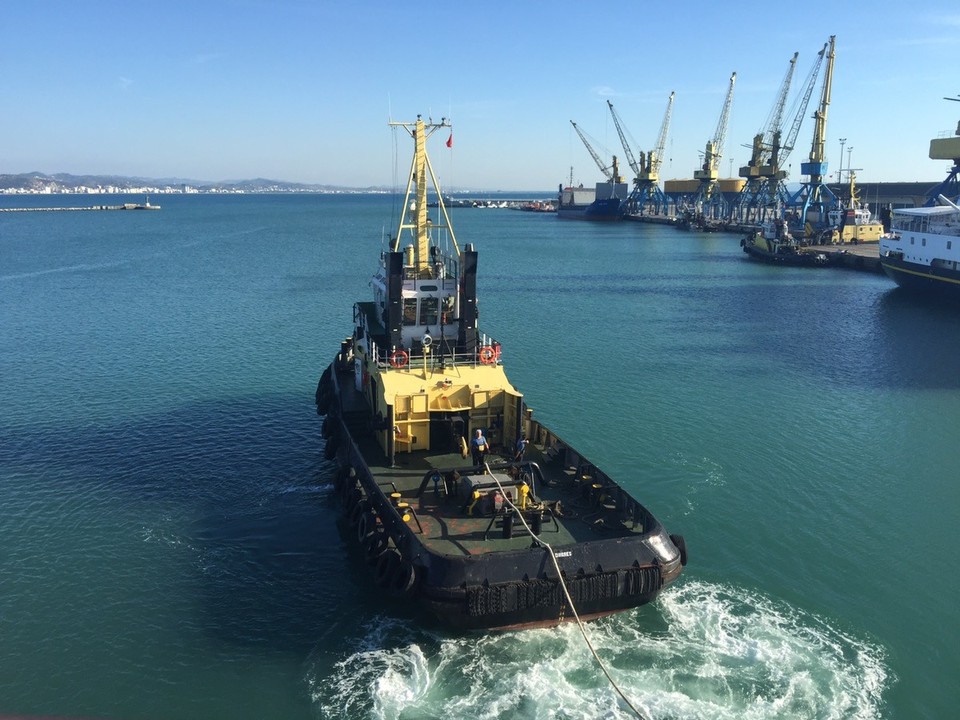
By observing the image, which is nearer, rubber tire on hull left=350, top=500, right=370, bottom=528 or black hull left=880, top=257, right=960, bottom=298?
rubber tire on hull left=350, top=500, right=370, bottom=528

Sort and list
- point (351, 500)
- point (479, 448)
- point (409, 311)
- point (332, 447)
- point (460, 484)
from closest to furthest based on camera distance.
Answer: point (460, 484), point (479, 448), point (351, 500), point (409, 311), point (332, 447)

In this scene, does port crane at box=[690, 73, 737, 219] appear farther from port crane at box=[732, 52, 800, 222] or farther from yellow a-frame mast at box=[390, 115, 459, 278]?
yellow a-frame mast at box=[390, 115, 459, 278]

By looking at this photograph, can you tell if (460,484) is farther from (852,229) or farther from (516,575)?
(852,229)

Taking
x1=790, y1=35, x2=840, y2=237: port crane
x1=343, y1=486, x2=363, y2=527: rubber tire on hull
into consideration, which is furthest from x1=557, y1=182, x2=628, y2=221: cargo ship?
x1=343, y1=486, x2=363, y2=527: rubber tire on hull

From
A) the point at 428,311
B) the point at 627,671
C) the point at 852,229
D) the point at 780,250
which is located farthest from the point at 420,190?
the point at 852,229

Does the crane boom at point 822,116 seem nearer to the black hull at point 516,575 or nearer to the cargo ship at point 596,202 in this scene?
the cargo ship at point 596,202

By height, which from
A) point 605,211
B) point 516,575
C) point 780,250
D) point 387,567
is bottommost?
point 387,567

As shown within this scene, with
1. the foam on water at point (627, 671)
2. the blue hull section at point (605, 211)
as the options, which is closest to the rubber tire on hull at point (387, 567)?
the foam on water at point (627, 671)
